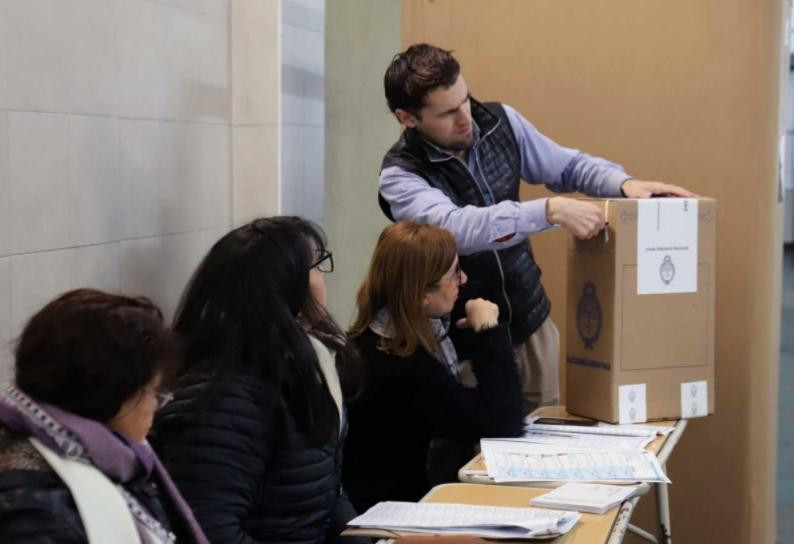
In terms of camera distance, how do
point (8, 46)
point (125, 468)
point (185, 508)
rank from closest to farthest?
point (125, 468) < point (185, 508) < point (8, 46)

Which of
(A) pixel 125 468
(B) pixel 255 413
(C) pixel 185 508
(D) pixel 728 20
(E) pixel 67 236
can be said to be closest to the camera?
(A) pixel 125 468

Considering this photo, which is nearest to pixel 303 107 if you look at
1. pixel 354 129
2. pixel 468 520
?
pixel 354 129

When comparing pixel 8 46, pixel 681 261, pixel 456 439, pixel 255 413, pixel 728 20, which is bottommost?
pixel 456 439

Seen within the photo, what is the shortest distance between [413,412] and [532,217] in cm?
52

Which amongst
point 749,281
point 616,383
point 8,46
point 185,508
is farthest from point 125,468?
point 749,281

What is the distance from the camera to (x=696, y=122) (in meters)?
3.48

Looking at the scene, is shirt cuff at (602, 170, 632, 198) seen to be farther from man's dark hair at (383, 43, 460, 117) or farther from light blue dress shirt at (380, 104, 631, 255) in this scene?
man's dark hair at (383, 43, 460, 117)

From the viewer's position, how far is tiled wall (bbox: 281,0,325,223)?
3678 millimetres

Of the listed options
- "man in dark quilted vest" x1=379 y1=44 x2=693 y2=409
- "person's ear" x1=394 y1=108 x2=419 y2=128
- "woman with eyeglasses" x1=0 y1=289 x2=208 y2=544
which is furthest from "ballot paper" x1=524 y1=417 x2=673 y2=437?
"woman with eyeglasses" x1=0 y1=289 x2=208 y2=544

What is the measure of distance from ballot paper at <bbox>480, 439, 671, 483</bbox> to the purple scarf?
1.04 meters

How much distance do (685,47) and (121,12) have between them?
5.30 feet

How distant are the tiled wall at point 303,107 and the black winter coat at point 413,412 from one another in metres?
1.22

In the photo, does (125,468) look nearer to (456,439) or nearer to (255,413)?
(255,413)

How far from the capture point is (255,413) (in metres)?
1.88
